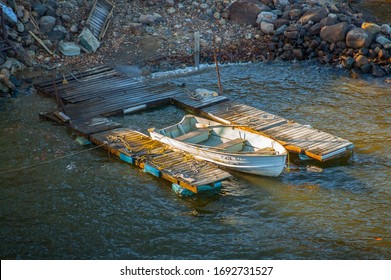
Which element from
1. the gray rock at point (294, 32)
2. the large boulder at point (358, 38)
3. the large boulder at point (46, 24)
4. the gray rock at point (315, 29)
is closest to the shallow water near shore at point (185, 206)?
the large boulder at point (358, 38)

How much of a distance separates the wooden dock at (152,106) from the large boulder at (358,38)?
9.83m

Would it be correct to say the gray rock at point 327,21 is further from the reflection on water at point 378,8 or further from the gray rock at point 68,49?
the gray rock at point 68,49

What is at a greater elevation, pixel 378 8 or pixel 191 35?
pixel 378 8

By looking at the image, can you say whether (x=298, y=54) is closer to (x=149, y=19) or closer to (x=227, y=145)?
(x=149, y=19)

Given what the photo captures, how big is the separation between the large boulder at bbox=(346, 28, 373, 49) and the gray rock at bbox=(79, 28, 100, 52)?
15.4 meters

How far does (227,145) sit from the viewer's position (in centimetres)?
2569

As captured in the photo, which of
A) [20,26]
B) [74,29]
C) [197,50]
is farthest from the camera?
[74,29]

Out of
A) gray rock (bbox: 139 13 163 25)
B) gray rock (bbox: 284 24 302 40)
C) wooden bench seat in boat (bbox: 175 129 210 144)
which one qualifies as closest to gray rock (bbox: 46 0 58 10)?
gray rock (bbox: 139 13 163 25)

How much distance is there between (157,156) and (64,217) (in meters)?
4.99

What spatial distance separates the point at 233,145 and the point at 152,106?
25.2 ft

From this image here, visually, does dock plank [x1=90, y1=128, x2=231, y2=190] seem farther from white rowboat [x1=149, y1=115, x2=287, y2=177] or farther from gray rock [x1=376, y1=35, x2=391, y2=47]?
gray rock [x1=376, y1=35, x2=391, y2=47]

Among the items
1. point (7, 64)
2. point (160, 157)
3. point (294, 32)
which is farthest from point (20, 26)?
point (294, 32)

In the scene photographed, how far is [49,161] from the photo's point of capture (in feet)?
87.1
